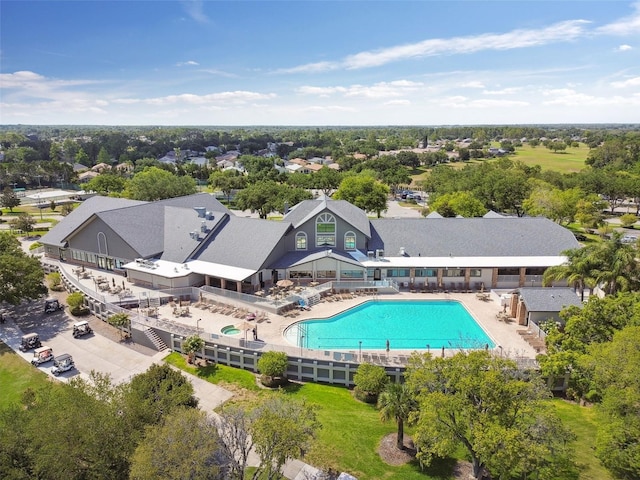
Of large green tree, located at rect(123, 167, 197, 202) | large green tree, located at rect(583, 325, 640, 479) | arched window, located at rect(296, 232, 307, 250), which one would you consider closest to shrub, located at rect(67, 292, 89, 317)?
arched window, located at rect(296, 232, 307, 250)

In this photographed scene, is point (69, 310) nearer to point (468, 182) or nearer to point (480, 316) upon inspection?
point (480, 316)

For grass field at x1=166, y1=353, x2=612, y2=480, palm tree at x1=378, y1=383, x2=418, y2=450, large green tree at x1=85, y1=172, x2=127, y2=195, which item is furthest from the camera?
large green tree at x1=85, y1=172, x2=127, y2=195

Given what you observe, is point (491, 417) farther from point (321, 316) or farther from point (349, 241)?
point (349, 241)

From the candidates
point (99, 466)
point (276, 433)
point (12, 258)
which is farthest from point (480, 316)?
point (12, 258)

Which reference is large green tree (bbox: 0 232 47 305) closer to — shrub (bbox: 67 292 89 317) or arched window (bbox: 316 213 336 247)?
shrub (bbox: 67 292 89 317)

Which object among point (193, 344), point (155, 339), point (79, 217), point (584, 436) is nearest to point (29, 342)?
point (155, 339)

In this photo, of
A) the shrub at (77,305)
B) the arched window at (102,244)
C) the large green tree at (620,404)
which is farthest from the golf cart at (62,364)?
the large green tree at (620,404)
